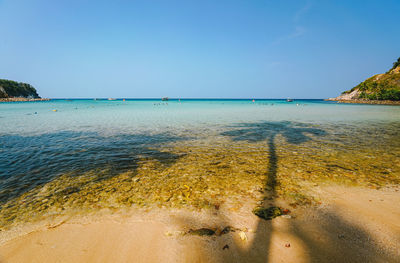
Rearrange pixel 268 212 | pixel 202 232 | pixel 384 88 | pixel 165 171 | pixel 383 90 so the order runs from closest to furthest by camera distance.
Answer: pixel 202 232 → pixel 268 212 → pixel 165 171 → pixel 383 90 → pixel 384 88

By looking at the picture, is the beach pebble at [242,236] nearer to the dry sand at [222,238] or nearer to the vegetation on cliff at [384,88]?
the dry sand at [222,238]

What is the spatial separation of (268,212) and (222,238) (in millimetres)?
1630

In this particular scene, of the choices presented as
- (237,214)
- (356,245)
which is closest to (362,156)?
(356,245)

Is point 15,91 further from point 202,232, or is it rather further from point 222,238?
point 222,238

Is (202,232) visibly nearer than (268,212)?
Yes

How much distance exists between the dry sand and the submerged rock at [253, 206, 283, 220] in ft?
0.52

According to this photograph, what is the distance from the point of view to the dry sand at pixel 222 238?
11.4ft

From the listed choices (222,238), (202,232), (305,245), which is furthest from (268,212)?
Answer: (202,232)

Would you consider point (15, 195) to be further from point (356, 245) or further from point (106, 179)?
point (356, 245)

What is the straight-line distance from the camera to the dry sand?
11.4 feet

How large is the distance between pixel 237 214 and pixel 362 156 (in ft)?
31.3

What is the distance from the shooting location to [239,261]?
335 centimetres

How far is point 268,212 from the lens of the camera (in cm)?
486

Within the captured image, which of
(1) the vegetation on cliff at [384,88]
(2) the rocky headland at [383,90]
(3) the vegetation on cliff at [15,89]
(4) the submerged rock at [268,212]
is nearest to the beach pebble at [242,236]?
(4) the submerged rock at [268,212]
